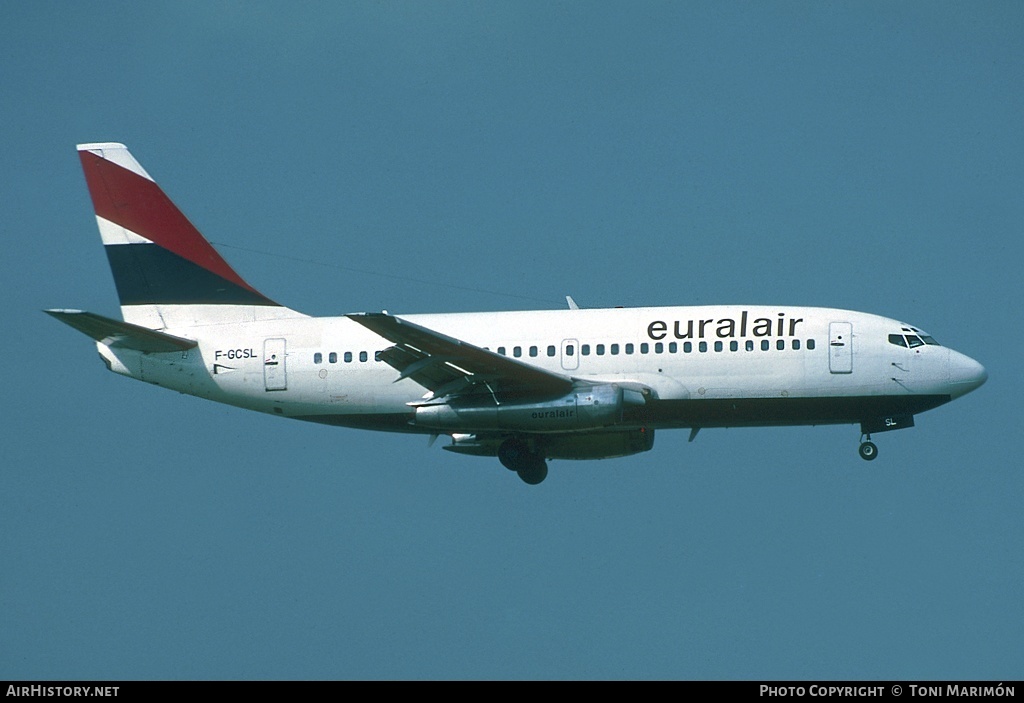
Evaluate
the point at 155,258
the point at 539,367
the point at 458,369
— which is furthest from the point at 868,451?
the point at 155,258

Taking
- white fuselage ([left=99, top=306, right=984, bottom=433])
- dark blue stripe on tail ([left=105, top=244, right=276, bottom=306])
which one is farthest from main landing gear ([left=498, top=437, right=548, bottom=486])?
dark blue stripe on tail ([left=105, top=244, right=276, bottom=306])

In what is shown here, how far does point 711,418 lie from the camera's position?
46062 mm

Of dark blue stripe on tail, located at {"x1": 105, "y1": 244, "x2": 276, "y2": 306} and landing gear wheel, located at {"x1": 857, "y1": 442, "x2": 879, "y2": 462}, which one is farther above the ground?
dark blue stripe on tail, located at {"x1": 105, "y1": 244, "x2": 276, "y2": 306}

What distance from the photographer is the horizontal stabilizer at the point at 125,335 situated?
4669 cm

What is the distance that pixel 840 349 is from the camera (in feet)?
150

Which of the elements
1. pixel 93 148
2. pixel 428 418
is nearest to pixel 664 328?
pixel 428 418

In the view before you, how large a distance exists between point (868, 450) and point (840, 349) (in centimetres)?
324

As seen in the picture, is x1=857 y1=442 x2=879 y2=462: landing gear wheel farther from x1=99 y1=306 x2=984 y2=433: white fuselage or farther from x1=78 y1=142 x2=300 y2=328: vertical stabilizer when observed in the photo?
x1=78 y1=142 x2=300 y2=328: vertical stabilizer

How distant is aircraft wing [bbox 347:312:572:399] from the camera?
4388 centimetres

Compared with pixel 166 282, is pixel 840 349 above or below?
below

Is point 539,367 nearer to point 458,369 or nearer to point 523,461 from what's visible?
point 458,369

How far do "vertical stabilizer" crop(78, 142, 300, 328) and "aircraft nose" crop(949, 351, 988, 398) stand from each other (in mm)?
20112

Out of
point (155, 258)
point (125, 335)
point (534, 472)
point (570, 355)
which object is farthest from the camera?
point (155, 258)
